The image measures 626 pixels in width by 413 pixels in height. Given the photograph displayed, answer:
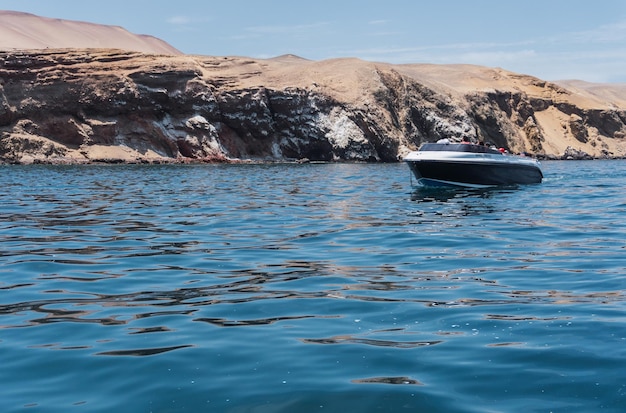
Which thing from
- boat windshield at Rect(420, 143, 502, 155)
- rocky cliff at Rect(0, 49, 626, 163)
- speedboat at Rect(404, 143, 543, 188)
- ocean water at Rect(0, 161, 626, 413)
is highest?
rocky cliff at Rect(0, 49, 626, 163)

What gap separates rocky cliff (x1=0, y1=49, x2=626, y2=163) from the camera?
70875 mm

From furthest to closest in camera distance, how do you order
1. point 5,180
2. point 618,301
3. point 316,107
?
point 316,107
point 5,180
point 618,301

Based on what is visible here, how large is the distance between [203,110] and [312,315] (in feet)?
220

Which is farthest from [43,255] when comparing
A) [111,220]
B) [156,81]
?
[156,81]

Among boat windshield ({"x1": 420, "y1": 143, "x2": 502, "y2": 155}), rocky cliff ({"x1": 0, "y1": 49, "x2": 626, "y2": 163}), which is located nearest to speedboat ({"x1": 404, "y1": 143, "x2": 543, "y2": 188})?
boat windshield ({"x1": 420, "y1": 143, "x2": 502, "y2": 155})

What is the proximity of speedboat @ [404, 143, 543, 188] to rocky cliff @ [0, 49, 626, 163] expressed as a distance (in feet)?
135

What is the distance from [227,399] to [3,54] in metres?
74.7

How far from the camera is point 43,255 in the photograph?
1379cm

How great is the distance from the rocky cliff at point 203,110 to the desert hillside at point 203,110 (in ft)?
0.33

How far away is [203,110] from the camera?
7438 centimetres

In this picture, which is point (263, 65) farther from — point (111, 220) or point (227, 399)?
point (227, 399)

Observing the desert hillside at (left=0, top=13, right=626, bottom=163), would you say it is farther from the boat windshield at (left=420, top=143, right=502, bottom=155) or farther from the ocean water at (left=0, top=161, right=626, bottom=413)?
the ocean water at (left=0, top=161, right=626, bottom=413)

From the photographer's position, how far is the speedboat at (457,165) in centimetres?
3256

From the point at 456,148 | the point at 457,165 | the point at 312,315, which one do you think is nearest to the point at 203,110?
the point at 456,148
